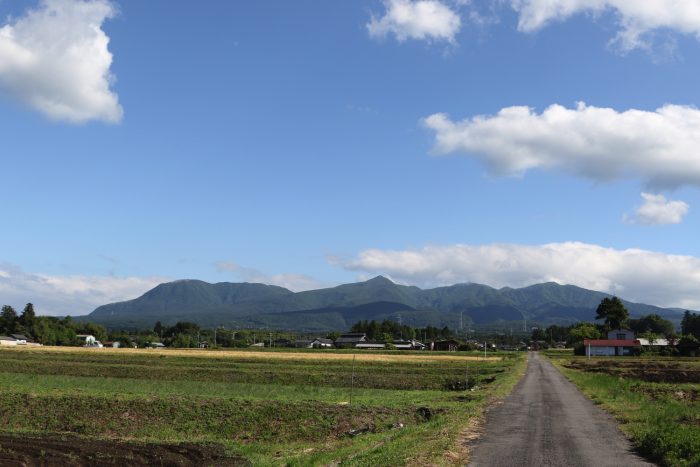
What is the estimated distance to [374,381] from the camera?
56594mm

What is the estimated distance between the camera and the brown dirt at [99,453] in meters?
20.9

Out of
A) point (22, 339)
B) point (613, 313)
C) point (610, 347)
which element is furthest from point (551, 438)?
point (22, 339)

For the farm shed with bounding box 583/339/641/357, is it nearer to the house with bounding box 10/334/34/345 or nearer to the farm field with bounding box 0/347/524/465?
the farm field with bounding box 0/347/524/465

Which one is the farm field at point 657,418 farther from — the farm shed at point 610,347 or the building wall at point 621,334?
the building wall at point 621,334

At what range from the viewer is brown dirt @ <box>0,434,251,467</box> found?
20859mm

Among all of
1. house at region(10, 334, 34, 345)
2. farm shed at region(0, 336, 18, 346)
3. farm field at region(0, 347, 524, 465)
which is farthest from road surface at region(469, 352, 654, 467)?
house at region(10, 334, 34, 345)

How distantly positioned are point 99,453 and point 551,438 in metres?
17.2

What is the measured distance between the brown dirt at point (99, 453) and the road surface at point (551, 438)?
9.64 meters

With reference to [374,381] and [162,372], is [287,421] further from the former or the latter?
[162,372]

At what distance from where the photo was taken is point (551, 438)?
71.0ft

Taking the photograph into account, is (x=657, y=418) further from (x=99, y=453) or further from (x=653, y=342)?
(x=653, y=342)

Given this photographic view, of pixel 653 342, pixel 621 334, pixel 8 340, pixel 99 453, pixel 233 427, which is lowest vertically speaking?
pixel 8 340

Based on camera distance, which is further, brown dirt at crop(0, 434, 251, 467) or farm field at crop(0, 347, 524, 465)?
farm field at crop(0, 347, 524, 465)

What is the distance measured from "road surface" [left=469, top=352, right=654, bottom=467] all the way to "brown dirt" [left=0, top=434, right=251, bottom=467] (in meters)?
9.64
